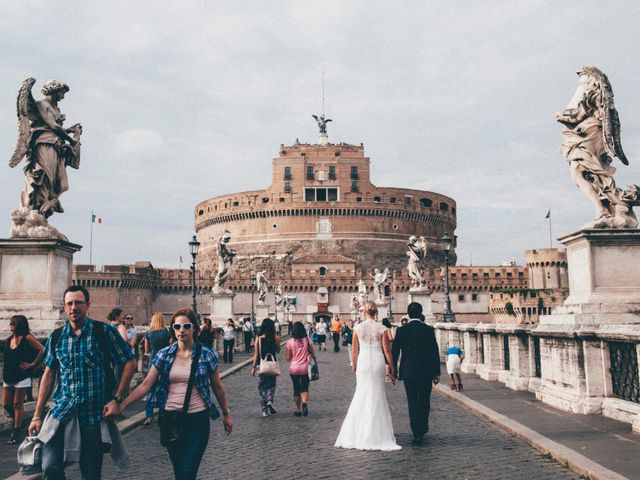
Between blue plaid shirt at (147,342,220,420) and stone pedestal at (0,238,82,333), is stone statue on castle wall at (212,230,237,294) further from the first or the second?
blue plaid shirt at (147,342,220,420)

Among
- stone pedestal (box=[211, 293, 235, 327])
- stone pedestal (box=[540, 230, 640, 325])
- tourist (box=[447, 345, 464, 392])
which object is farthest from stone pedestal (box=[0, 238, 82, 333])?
stone pedestal (box=[211, 293, 235, 327])

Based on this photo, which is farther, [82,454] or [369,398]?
[369,398]

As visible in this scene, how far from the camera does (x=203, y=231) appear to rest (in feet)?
303

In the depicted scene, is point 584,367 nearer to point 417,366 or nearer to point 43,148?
point 417,366

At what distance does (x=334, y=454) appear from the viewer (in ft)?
19.3

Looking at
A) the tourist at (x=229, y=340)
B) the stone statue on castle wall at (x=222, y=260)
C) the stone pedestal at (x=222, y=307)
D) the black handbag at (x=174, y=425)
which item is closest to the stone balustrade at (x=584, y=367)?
the black handbag at (x=174, y=425)

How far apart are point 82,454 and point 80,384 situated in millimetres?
385

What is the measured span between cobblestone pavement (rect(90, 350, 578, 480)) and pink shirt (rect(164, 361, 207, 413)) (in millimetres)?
1322

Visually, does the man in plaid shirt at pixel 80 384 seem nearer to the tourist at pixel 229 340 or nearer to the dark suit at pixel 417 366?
the dark suit at pixel 417 366

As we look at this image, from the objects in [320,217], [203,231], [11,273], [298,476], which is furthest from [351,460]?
[203,231]

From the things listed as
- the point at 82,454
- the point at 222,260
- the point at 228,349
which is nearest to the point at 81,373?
the point at 82,454

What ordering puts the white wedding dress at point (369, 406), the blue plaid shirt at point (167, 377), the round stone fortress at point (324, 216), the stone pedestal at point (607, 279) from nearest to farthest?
the blue plaid shirt at point (167, 377), the white wedding dress at point (369, 406), the stone pedestal at point (607, 279), the round stone fortress at point (324, 216)

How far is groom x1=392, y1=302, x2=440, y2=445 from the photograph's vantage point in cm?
646

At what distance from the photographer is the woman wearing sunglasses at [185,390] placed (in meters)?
3.94
